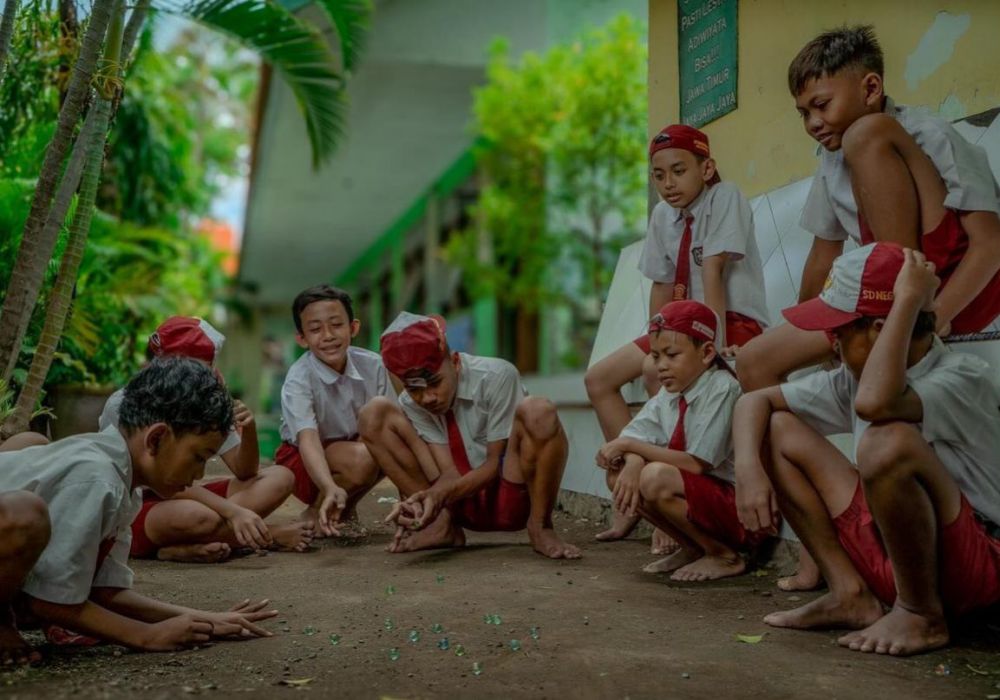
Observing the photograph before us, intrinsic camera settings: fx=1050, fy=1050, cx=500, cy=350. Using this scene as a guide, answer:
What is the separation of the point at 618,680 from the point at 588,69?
9.41 m

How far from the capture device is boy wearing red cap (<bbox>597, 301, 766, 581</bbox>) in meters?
3.63

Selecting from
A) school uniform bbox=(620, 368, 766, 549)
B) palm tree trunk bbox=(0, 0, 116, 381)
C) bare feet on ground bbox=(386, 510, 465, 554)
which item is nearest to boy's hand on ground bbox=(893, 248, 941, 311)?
school uniform bbox=(620, 368, 766, 549)

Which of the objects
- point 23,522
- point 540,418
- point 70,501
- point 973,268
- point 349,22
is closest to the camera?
point 23,522

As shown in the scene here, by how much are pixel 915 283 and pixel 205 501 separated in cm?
280

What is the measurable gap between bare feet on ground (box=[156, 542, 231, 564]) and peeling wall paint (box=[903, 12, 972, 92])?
3.30 m

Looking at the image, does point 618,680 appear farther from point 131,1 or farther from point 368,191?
point 368,191

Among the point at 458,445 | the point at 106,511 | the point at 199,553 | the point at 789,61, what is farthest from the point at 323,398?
the point at 789,61

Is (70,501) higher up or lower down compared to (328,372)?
lower down

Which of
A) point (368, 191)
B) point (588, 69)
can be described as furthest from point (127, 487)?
point (368, 191)

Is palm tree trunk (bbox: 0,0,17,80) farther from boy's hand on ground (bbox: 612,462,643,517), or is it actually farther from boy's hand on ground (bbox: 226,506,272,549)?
boy's hand on ground (bbox: 612,462,643,517)

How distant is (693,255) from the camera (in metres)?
4.41

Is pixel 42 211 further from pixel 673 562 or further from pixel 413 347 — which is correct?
pixel 673 562

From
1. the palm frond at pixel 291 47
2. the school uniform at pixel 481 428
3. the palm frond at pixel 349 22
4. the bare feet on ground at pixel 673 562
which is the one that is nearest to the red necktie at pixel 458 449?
the school uniform at pixel 481 428

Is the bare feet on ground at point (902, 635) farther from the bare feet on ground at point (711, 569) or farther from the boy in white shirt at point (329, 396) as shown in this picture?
the boy in white shirt at point (329, 396)
